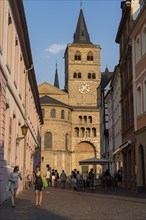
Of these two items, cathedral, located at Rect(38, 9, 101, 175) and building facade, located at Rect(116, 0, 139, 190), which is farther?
cathedral, located at Rect(38, 9, 101, 175)

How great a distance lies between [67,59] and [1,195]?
87589 millimetres

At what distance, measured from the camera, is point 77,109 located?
9162 cm

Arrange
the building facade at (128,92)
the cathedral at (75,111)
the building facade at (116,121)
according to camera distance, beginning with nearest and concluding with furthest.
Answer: the building facade at (128,92) < the building facade at (116,121) < the cathedral at (75,111)

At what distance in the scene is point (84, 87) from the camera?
3821 inches

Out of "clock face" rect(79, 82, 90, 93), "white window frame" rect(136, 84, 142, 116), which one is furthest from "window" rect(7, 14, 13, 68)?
"clock face" rect(79, 82, 90, 93)

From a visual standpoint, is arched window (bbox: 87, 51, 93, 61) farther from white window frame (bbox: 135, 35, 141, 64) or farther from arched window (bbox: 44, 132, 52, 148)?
white window frame (bbox: 135, 35, 141, 64)

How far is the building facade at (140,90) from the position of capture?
→ 25000 mm

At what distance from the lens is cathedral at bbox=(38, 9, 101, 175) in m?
84.7

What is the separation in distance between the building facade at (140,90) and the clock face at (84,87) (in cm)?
6821

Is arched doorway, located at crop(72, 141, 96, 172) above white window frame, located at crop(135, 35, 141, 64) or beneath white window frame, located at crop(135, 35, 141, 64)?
beneath

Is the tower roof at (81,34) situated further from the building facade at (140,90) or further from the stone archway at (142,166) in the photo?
the stone archway at (142,166)

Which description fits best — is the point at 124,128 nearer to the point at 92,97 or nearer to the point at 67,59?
the point at 92,97

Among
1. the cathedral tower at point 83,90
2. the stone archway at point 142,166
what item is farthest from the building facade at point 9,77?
the cathedral tower at point 83,90

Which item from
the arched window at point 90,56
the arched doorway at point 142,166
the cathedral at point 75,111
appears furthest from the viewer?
the arched window at point 90,56
